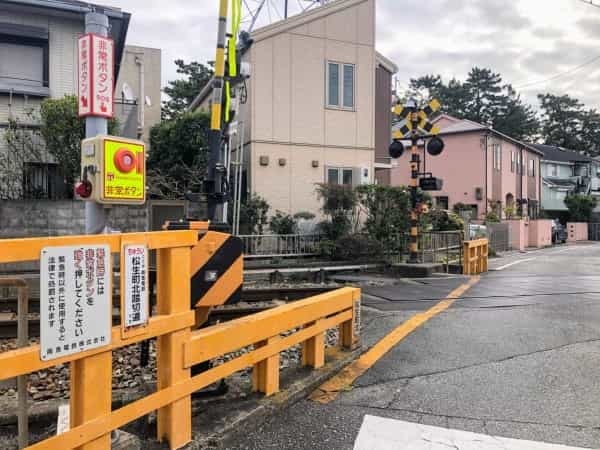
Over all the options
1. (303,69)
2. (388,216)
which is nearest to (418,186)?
Answer: (388,216)

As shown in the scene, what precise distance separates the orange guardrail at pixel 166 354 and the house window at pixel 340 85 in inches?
480

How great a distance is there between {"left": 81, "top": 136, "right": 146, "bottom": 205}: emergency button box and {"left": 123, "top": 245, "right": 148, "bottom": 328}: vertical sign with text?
331mm

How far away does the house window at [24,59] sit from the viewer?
12.3 metres

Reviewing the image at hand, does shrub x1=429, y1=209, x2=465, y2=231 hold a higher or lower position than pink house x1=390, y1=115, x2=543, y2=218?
lower

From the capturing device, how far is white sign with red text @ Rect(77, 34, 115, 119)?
278cm

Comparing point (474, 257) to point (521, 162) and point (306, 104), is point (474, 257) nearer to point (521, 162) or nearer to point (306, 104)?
point (306, 104)

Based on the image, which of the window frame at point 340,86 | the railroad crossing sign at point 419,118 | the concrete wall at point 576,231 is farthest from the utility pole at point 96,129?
the concrete wall at point 576,231

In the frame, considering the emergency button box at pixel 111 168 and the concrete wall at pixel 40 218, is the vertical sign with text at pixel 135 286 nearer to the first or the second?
the emergency button box at pixel 111 168

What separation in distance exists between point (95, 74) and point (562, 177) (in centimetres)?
4841

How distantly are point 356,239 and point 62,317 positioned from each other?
33.7 ft

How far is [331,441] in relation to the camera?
3162mm

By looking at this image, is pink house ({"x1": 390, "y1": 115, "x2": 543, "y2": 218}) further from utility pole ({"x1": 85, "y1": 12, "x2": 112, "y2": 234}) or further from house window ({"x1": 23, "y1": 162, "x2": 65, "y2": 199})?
utility pole ({"x1": 85, "y1": 12, "x2": 112, "y2": 234})

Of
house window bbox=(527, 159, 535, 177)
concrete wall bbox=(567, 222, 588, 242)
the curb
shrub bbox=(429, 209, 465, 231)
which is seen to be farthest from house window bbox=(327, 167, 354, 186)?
concrete wall bbox=(567, 222, 588, 242)

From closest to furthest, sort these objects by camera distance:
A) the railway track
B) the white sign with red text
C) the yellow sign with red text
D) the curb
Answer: the yellow sign with red text
the white sign with red text
the curb
the railway track
